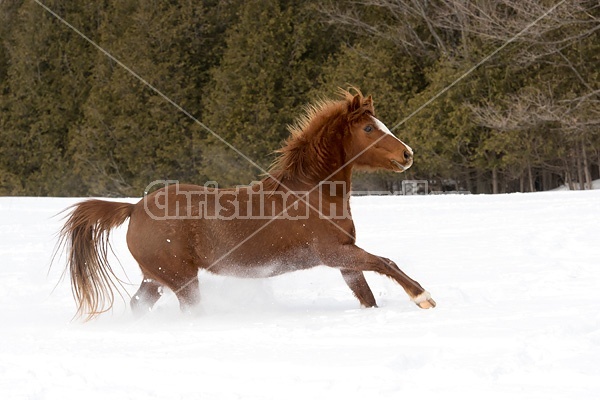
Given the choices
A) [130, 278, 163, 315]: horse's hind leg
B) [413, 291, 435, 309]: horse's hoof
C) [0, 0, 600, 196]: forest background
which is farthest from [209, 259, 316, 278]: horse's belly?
[0, 0, 600, 196]: forest background

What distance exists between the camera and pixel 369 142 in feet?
21.4

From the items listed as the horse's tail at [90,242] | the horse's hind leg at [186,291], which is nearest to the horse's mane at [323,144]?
the horse's hind leg at [186,291]

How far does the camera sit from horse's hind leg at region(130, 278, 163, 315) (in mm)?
6625

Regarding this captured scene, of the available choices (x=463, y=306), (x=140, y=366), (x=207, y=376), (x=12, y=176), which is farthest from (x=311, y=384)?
(x=12, y=176)

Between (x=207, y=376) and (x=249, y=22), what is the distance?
75.4 feet

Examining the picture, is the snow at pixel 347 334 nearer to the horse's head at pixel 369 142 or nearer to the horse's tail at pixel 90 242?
the horse's tail at pixel 90 242

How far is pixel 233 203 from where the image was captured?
6.46m

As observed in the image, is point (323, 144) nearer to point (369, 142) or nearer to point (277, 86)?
point (369, 142)

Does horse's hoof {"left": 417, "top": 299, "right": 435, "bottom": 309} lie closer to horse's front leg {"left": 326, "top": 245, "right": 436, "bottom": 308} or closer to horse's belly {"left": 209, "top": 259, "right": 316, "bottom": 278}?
horse's front leg {"left": 326, "top": 245, "right": 436, "bottom": 308}

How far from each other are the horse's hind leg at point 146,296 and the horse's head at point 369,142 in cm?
193

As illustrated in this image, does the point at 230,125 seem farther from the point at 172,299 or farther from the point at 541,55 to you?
the point at 172,299

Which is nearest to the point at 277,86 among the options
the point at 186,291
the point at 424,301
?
the point at 186,291

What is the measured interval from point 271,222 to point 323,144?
79cm

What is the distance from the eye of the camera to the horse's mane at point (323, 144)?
21.5ft
